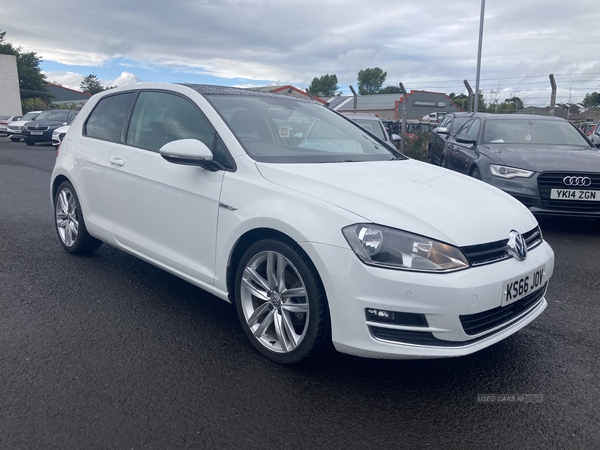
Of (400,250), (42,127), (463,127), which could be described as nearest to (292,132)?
(400,250)

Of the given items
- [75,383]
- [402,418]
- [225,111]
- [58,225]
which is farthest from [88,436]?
[58,225]

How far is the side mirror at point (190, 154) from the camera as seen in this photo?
3412 mm

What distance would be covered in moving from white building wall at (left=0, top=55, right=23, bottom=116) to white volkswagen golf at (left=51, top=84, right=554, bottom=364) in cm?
5365

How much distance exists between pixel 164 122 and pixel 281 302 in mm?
1805

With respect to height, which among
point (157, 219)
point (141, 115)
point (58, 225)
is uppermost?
point (141, 115)

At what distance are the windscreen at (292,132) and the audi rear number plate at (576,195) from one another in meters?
2.97

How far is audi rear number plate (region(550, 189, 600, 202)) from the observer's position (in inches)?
253

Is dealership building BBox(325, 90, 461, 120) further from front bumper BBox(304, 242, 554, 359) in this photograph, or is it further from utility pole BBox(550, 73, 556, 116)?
front bumper BBox(304, 242, 554, 359)

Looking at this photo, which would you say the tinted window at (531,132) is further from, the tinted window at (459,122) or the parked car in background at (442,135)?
the tinted window at (459,122)

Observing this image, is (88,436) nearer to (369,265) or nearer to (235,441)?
(235,441)

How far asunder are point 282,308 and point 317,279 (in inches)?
14.4

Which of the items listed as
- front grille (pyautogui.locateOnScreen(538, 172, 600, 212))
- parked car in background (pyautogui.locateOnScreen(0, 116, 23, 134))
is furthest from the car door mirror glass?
parked car in background (pyautogui.locateOnScreen(0, 116, 23, 134))

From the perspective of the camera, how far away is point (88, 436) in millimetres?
2490

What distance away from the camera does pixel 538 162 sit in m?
6.73
